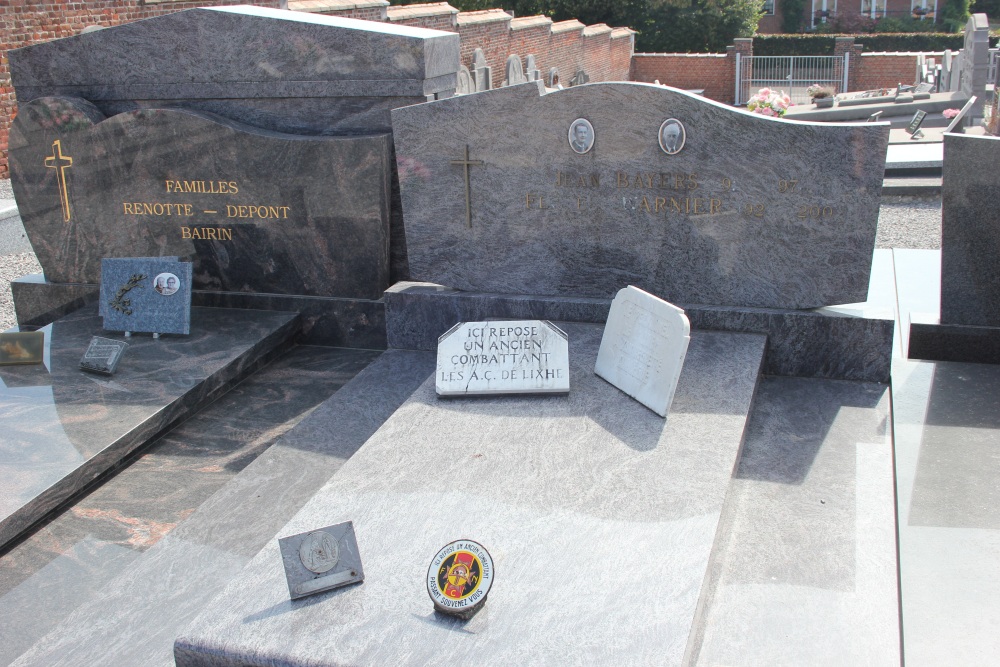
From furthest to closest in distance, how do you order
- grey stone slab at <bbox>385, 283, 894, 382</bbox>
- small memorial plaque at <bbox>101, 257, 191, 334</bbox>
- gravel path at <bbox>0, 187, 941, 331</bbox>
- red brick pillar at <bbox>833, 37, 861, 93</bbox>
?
red brick pillar at <bbox>833, 37, 861, 93</bbox>
gravel path at <bbox>0, 187, 941, 331</bbox>
small memorial plaque at <bbox>101, 257, 191, 334</bbox>
grey stone slab at <bbox>385, 283, 894, 382</bbox>

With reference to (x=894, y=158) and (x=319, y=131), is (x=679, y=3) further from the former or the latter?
(x=319, y=131)

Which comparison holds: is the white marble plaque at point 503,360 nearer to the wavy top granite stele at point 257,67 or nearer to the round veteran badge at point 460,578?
the round veteran badge at point 460,578

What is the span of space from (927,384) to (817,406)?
700 millimetres

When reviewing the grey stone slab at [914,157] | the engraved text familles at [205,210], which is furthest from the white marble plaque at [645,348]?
the grey stone slab at [914,157]

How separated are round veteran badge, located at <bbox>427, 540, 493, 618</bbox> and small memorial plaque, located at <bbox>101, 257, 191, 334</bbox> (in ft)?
8.70

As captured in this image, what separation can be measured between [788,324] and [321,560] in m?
2.40

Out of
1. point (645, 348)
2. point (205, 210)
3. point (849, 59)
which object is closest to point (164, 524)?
point (645, 348)

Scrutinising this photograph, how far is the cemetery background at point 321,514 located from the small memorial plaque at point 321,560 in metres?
0.05

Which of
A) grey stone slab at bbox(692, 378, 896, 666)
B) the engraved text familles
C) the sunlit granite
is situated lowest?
grey stone slab at bbox(692, 378, 896, 666)

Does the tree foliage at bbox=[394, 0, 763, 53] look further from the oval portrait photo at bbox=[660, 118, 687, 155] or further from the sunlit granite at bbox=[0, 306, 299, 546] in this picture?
the oval portrait photo at bbox=[660, 118, 687, 155]

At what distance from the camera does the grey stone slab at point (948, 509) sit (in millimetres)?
2467

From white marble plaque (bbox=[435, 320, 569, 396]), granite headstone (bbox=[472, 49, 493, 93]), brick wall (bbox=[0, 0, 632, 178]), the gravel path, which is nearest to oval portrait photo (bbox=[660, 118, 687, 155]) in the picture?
white marble plaque (bbox=[435, 320, 569, 396])

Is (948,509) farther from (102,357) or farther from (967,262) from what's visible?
(102,357)

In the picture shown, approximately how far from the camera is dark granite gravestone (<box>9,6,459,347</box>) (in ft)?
14.7
